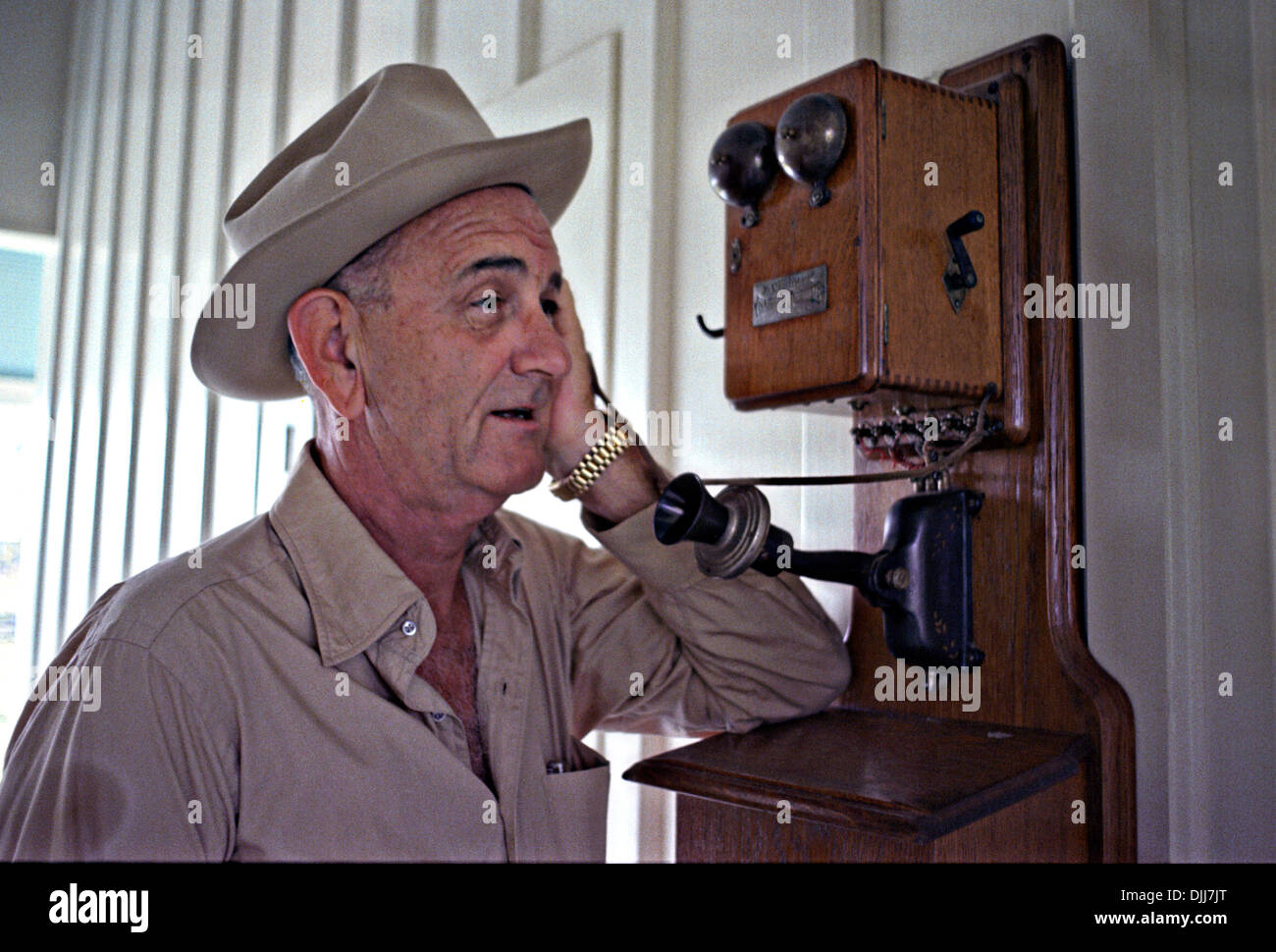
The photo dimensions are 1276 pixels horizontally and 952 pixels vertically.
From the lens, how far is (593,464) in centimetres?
127

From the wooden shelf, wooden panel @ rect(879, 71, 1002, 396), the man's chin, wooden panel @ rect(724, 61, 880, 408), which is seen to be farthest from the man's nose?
the wooden shelf

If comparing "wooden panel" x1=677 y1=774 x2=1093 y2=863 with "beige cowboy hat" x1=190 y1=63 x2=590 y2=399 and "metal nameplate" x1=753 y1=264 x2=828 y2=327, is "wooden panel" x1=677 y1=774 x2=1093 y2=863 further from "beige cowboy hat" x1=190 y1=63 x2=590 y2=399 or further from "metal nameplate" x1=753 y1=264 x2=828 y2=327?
"beige cowboy hat" x1=190 y1=63 x2=590 y2=399

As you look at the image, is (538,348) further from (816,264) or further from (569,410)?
(816,264)

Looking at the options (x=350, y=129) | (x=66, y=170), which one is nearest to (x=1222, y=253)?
(x=350, y=129)

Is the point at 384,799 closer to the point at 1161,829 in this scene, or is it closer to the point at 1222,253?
the point at 1161,829

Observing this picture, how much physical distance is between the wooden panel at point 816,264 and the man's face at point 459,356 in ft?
0.81

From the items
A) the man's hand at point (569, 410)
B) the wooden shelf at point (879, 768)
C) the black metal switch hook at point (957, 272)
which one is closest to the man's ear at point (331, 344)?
the man's hand at point (569, 410)

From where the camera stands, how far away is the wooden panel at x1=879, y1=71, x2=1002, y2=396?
105 cm

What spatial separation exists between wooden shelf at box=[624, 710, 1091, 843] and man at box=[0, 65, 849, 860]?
103 mm

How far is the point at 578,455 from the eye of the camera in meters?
1.27

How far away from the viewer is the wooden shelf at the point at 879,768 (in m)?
0.90

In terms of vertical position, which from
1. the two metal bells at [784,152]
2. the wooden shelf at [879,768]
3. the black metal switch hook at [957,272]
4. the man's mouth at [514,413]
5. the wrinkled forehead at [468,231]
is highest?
the two metal bells at [784,152]

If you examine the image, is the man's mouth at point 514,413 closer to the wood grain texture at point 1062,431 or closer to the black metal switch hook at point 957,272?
the black metal switch hook at point 957,272
